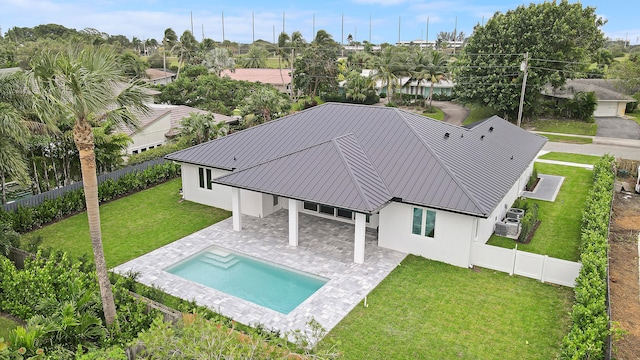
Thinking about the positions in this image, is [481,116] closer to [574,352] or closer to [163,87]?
[163,87]

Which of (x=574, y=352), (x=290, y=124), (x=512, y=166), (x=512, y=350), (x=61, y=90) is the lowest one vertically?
(x=512, y=350)

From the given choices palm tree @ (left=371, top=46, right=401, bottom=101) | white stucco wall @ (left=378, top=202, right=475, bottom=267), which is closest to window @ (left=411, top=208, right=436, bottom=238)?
white stucco wall @ (left=378, top=202, right=475, bottom=267)

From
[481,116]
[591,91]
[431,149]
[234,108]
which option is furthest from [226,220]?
[591,91]

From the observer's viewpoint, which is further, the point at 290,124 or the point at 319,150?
the point at 290,124

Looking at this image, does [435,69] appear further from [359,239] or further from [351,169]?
[359,239]

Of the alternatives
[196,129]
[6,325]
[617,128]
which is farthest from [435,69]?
[6,325]

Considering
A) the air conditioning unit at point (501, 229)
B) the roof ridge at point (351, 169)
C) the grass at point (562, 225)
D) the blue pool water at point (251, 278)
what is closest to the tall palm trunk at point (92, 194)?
the blue pool water at point (251, 278)
